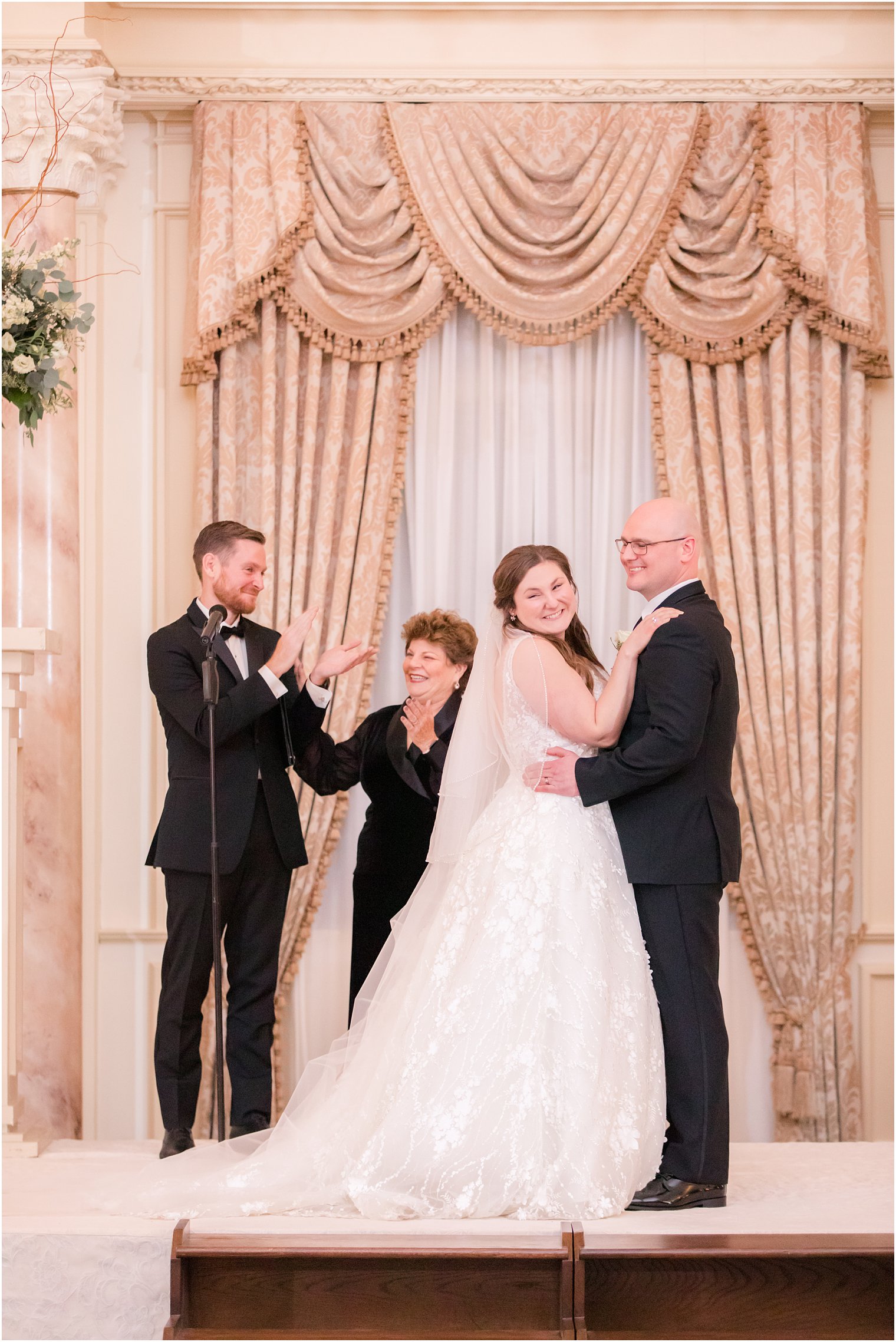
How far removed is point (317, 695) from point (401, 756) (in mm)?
338

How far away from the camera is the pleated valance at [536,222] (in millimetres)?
4730

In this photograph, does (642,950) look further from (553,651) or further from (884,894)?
(884,894)

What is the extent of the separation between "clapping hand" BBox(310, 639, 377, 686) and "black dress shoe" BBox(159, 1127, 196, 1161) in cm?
141

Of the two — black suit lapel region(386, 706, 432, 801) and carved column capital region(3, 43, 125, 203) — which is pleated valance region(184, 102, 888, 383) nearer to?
carved column capital region(3, 43, 125, 203)

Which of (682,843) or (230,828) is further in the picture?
(230,828)

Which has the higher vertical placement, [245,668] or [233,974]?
[245,668]

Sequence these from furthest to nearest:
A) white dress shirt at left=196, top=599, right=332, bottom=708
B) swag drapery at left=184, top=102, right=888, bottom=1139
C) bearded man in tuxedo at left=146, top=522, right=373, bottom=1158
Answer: swag drapery at left=184, top=102, right=888, bottom=1139
white dress shirt at left=196, top=599, right=332, bottom=708
bearded man in tuxedo at left=146, top=522, right=373, bottom=1158

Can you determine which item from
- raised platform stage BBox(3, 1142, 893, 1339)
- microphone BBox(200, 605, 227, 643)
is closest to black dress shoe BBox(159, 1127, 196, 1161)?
raised platform stage BBox(3, 1142, 893, 1339)

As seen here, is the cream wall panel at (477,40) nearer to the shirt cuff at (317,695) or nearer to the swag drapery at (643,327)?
the swag drapery at (643,327)

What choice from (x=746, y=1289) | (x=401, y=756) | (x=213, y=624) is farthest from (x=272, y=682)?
(x=746, y=1289)

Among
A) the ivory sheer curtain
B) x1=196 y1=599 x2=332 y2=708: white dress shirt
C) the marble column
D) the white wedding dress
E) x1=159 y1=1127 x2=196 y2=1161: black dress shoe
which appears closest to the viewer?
the white wedding dress

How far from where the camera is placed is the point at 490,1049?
123 inches

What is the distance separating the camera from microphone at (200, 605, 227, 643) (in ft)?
12.0

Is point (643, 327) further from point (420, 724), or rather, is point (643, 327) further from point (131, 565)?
point (131, 565)
